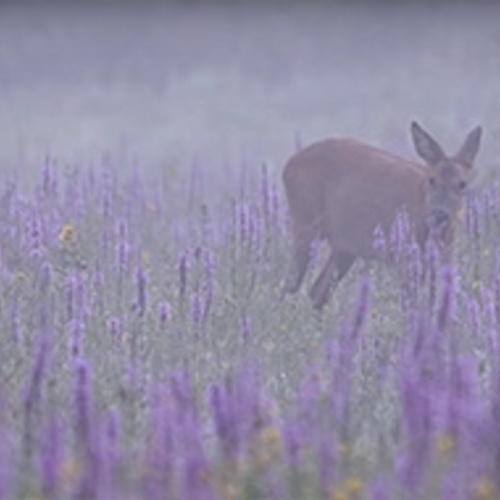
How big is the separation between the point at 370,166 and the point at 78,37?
37.8 ft

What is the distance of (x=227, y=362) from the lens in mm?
7379

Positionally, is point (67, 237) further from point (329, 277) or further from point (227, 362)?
point (227, 362)

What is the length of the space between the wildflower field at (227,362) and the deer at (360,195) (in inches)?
5.9

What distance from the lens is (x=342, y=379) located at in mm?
5391

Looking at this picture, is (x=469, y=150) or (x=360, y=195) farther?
(x=360, y=195)

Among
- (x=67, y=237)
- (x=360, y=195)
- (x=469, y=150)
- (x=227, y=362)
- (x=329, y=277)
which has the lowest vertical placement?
(x=227, y=362)

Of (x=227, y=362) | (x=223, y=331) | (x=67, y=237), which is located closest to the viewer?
(x=227, y=362)

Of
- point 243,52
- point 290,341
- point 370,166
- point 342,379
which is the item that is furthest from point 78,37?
→ point 342,379

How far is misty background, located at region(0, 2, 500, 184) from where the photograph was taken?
19.2 metres

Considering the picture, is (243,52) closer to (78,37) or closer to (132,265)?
(78,37)

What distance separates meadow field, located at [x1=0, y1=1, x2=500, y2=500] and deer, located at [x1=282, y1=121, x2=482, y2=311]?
0.14m

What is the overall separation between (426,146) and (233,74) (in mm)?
11041

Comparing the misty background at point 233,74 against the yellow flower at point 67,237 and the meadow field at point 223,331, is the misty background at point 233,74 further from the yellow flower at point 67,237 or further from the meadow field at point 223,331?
the yellow flower at point 67,237

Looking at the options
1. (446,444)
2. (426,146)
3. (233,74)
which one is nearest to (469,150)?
(426,146)
